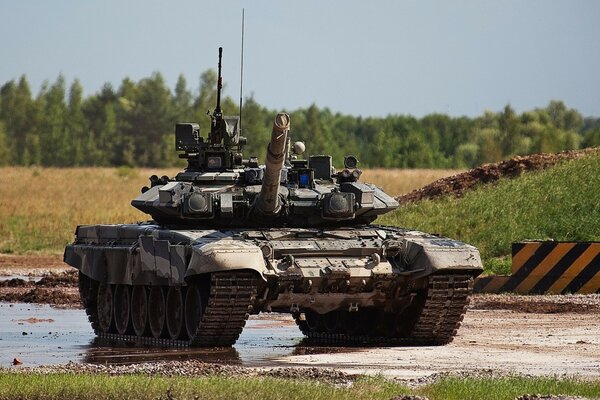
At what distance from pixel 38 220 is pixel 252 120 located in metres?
53.9

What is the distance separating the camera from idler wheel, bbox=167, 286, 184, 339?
21516mm

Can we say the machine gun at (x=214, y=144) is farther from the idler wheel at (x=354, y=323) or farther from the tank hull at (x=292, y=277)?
the idler wheel at (x=354, y=323)

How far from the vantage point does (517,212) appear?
35.7m

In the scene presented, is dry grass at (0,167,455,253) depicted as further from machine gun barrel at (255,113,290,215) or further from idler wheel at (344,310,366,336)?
machine gun barrel at (255,113,290,215)

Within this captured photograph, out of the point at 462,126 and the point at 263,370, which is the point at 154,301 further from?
the point at 462,126

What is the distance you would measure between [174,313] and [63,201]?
37120mm

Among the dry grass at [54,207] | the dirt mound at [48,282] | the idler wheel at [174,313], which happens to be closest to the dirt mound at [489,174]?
the dirt mound at [48,282]

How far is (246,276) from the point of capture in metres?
19.8

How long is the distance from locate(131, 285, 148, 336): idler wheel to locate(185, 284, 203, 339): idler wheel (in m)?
1.69

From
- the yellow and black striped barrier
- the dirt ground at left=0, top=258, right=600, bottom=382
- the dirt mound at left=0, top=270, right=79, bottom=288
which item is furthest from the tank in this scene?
the dirt mound at left=0, top=270, right=79, bottom=288

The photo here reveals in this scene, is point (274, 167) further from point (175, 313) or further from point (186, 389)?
point (186, 389)

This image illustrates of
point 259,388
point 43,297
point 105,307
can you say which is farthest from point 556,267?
point 259,388

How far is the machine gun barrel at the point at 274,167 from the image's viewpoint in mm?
19266

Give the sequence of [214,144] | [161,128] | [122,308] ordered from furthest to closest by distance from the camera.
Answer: [161,128]
[122,308]
[214,144]
